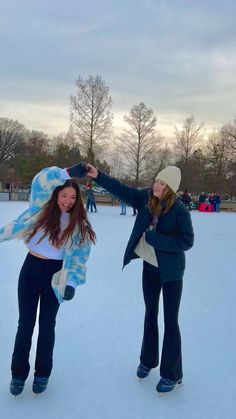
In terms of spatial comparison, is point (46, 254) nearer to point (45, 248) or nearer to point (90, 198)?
point (45, 248)

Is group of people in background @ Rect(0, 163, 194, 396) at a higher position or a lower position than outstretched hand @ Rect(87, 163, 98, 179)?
lower

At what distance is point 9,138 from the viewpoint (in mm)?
59594

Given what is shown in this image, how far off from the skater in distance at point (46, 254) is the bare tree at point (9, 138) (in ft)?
185

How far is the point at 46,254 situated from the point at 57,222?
0.69 ft

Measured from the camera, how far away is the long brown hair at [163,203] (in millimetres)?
2654

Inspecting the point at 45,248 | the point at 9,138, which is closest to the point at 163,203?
the point at 45,248

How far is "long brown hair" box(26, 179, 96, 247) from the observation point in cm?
253

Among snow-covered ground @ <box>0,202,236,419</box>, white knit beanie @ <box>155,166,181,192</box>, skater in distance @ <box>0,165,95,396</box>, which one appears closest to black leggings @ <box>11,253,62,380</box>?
skater in distance @ <box>0,165,95,396</box>

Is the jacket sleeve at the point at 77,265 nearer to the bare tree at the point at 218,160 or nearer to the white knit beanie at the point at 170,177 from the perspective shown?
the white knit beanie at the point at 170,177

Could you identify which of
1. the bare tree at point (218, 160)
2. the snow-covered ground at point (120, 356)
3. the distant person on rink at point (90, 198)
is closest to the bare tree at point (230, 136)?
the bare tree at point (218, 160)

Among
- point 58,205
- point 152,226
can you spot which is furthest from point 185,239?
point 58,205

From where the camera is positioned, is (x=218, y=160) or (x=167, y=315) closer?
(x=167, y=315)

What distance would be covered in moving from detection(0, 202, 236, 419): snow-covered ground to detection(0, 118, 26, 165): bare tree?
54.5 metres

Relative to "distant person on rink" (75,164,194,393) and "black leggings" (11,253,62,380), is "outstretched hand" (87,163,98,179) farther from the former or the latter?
"black leggings" (11,253,62,380)
